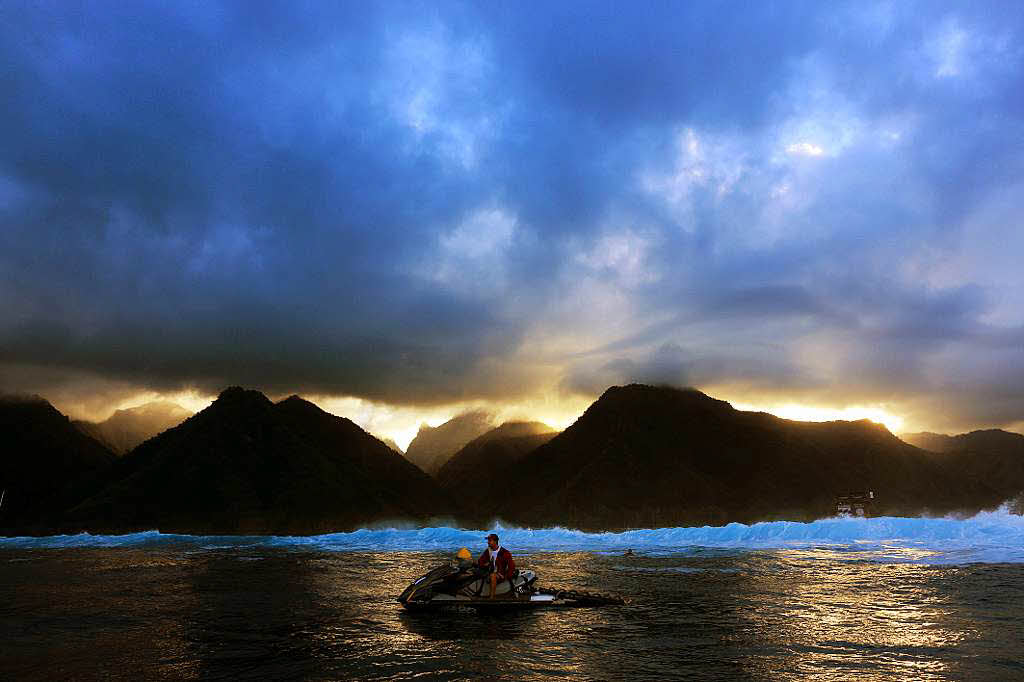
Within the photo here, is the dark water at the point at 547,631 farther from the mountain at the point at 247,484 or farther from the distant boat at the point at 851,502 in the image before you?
the mountain at the point at 247,484

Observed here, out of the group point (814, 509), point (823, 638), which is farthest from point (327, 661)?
point (814, 509)

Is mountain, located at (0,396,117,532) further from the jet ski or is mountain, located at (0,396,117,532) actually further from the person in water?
the person in water

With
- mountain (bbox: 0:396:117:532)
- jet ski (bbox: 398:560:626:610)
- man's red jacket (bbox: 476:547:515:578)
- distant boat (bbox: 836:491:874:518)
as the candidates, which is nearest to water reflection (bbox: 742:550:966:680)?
jet ski (bbox: 398:560:626:610)

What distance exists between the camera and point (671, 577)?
42.1 metres

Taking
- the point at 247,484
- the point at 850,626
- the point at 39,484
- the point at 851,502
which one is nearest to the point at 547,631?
the point at 850,626

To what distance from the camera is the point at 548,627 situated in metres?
23.2

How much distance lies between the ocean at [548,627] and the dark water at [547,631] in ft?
0.32

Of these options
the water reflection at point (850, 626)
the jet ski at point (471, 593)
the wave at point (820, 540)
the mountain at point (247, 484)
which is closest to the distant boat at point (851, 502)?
the wave at point (820, 540)

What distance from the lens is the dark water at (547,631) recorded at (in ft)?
56.5

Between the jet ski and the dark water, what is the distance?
1.99 ft

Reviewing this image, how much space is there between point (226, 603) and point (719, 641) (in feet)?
74.4

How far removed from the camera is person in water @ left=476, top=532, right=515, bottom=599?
27.0 metres

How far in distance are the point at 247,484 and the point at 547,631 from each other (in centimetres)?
15422

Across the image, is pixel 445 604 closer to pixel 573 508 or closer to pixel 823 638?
pixel 823 638
